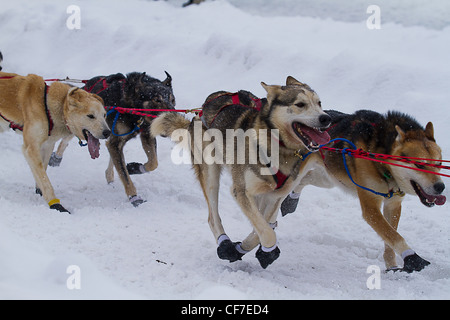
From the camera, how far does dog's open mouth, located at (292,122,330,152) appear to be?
3.14m

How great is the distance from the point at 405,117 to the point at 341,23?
6278 mm

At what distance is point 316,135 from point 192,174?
2.85 meters

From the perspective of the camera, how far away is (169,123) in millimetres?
4371

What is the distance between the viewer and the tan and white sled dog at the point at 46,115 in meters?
4.70

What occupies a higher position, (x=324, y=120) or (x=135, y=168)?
(x=324, y=120)

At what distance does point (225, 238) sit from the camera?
3729 mm

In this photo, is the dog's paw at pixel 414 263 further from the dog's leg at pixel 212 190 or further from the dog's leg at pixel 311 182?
the dog's leg at pixel 212 190

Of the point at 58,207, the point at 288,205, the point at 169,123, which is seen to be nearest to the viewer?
the point at 169,123

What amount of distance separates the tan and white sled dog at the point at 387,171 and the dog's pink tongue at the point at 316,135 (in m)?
0.59

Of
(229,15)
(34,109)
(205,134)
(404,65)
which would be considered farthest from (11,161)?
(229,15)

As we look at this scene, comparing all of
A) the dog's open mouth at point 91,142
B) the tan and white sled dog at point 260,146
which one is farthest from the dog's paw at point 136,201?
the tan and white sled dog at point 260,146

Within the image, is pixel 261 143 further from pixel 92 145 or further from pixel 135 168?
pixel 135 168

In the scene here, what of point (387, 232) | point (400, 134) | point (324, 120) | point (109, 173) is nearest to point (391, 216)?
point (387, 232)

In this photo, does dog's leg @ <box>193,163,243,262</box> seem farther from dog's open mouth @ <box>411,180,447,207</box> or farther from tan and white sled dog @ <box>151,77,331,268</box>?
dog's open mouth @ <box>411,180,447,207</box>
